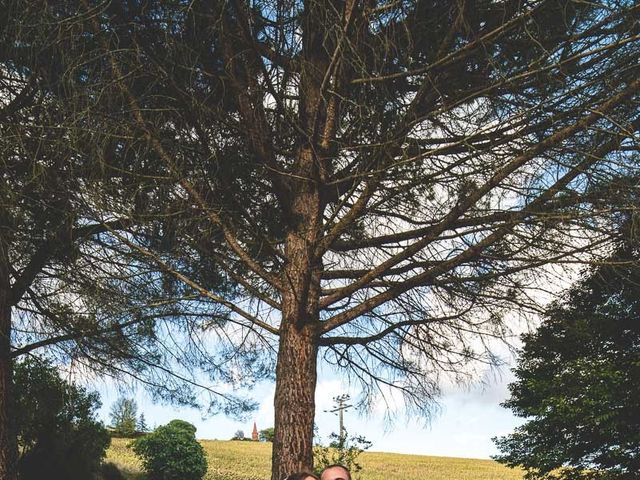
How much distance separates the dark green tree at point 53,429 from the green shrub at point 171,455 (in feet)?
19.1

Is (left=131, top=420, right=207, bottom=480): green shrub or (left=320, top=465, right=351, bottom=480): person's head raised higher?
(left=131, top=420, right=207, bottom=480): green shrub

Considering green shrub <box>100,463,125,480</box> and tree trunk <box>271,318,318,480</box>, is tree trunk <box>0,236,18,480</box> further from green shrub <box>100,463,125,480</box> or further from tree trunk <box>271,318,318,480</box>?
green shrub <box>100,463,125,480</box>


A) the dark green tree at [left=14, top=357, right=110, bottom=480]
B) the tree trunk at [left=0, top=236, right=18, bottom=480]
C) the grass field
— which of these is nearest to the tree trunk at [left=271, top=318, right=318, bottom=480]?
the tree trunk at [left=0, top=236, right=18, bottom=480]

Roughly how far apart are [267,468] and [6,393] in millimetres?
19940

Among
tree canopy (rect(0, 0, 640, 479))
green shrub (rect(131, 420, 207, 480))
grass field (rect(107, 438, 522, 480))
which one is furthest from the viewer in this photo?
grass field (rect(107, 438, 522, 480))

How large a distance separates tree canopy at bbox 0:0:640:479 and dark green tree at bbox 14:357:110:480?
22.4ft

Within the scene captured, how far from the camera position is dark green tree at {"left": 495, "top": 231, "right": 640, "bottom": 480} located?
15075mm

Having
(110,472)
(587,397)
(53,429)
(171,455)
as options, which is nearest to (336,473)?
(53,429)

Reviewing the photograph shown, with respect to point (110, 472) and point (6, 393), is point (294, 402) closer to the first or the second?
point (6, 393)

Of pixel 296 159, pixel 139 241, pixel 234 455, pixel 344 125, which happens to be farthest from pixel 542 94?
pixel 234 455

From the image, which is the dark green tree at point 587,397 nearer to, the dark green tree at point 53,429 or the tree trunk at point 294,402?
the dark green tree at point 53,429

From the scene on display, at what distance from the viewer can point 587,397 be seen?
15227 millimetres

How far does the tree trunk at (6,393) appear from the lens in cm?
820

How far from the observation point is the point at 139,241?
7.39 metres
